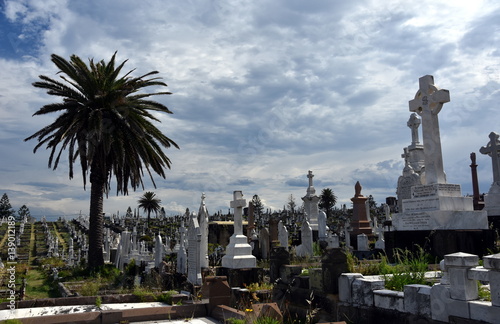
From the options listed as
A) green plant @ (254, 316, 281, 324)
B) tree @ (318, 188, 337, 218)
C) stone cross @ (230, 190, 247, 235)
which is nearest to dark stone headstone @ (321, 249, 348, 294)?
green plant @ (254, 316, 281, 324)

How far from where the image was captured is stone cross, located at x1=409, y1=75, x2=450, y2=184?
10.2 meters

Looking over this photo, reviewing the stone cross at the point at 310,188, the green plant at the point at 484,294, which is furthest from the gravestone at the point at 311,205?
the green plant at the point at 484,294

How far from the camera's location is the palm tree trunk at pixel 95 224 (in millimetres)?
18922

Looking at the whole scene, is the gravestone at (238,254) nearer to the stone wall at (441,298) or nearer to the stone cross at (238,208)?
the stone cross at (238,208)

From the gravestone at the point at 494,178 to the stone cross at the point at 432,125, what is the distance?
572 centimetres

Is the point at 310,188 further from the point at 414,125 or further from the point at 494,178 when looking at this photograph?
the point at 494,178

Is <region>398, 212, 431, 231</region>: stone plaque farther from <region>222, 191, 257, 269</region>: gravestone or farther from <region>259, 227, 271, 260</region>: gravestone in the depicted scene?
<region>259, 227, 271, 260</region>: gravestone

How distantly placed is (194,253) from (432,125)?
340 inches

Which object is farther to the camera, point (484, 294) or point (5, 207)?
point (5, 207)

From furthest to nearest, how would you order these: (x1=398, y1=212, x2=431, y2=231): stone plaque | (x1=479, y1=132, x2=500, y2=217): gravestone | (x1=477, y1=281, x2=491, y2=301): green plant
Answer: (x1=479, y1=132, x2=500, y2=217): gravestone < (x1=398, y1=212, x2=431, y2=231): stone plaque < (x1=477, y1=281, x2=491, y2=301): green plant

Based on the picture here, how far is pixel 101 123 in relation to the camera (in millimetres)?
17562

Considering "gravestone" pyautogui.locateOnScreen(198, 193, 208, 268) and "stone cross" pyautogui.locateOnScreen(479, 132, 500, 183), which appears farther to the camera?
"stone cross" pyautogui.locateOnScreen(479, 132, 500, 183)

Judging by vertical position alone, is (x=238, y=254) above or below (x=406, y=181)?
below

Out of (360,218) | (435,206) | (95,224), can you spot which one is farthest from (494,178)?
(95,224)
